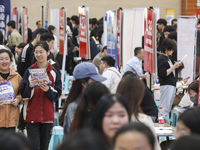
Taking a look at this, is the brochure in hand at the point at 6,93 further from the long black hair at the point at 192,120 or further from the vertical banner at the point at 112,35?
the vertical banner at the point at 112,35

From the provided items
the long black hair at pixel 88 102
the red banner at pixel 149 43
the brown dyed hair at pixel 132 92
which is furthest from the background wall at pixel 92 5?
the long black hair at pixel 88 102

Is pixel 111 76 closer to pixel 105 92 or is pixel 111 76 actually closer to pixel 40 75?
pixel 40 75

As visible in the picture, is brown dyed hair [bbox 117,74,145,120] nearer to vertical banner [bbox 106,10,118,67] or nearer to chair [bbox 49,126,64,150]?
chair [bbox 49,126,64,150]

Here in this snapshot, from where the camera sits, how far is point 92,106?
3.74 m

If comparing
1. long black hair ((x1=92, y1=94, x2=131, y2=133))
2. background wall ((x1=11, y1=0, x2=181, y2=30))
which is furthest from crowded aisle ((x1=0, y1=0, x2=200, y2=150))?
background wall ((x1=11, y1=0, x2=181, y2=30))

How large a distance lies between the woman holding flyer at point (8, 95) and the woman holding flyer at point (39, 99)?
0.13m

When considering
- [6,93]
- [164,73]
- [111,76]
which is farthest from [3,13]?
[6,93]

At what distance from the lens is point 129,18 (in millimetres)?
9406

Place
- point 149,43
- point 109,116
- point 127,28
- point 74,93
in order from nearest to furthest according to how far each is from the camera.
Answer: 1. point 109,116
2. point 74,93
3. point 149,43
4. point 127,28

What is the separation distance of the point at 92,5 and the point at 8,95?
18147 mm

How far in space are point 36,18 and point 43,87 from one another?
17004 millimetres

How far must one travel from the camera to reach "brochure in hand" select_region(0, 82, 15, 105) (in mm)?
6008

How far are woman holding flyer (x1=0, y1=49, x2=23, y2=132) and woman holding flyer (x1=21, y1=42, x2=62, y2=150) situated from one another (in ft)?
0.42

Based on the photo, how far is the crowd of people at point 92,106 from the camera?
2.28 metres
